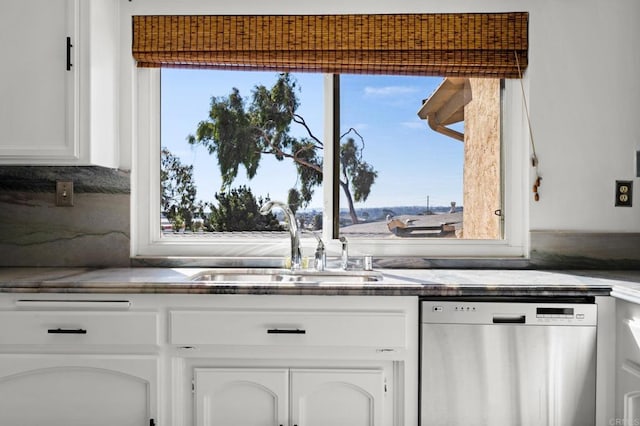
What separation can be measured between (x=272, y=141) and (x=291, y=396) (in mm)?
1265

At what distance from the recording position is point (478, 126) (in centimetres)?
264

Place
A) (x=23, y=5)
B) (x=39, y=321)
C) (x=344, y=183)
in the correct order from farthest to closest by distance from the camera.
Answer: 1. (x=344, y=183)
2. (x=23, y=5)
3. (x=39, y=321)

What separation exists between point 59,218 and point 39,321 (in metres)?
0.73

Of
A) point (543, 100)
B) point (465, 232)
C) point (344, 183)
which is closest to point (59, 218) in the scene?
point (344, 183)

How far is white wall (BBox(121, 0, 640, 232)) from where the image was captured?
248 cm

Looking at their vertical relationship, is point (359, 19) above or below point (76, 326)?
above

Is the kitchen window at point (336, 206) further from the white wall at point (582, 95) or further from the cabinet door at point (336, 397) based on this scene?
the cabinet door at point (336, 397)

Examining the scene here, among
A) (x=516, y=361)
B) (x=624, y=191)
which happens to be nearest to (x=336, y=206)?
(x=516, y=361)

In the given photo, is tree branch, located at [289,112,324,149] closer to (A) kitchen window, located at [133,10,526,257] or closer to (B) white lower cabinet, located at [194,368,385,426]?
(A) kitchen window, located at [133,10,526,257]

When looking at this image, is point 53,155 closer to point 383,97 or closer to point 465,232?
point 383,97

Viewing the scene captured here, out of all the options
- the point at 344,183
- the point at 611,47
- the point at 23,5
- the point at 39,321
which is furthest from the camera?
the point at 344,183

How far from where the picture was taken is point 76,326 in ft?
6.56

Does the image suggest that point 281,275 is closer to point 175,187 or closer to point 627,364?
point 175,187

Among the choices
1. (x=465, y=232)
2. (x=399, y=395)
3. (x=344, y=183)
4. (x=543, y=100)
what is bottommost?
(x=399, y=395)
